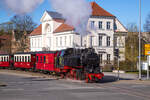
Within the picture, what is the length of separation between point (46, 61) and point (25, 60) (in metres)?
7.62

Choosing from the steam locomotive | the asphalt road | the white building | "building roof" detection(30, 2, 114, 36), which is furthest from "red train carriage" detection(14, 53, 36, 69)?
the asphalt road

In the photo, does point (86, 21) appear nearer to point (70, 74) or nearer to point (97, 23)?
point (70, 74)

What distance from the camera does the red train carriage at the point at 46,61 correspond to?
30622 millimetres

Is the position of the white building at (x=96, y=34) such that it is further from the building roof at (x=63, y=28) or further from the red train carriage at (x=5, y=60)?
the red train carriage at (x=5, y=60)

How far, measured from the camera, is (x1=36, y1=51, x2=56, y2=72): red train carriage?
30622 millimetres

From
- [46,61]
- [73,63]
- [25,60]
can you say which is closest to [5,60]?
[25,60]

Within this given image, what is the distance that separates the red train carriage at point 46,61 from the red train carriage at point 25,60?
1.46m

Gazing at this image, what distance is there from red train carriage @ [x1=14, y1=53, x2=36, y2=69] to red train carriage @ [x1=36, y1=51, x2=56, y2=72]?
1457 mm

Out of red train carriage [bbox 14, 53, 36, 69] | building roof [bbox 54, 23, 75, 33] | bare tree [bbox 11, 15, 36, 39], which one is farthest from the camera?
bare tree [bbox 11, 15, 36, 39]

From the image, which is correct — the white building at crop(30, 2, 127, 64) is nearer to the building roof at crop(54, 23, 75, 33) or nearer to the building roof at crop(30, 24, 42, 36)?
the building roof at crop(54, 23, 75, 33)

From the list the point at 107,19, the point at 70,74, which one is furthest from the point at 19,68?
the point at 107,19

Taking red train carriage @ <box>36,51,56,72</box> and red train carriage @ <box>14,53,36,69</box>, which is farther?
red train carriage @ <box>14,53,36,69</box>

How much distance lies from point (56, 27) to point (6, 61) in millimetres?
17961

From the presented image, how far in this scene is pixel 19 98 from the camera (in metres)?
13.3
